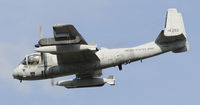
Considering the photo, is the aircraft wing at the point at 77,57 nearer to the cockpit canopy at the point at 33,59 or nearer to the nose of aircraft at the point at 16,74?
the cockpit canopy at the point at 33,59

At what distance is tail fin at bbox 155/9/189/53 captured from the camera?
35156 millimetres

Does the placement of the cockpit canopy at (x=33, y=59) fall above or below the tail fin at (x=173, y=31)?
below

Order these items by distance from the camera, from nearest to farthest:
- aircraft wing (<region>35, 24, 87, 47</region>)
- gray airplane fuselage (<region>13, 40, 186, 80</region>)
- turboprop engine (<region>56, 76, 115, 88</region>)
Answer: aircraft wing (<region>35, 24, 87, 47</region>) → gray airplane fuselage (<region>13, 40, 186, 80</region>) → turboprop engine (<region>56, 76, 115, 88</region>)

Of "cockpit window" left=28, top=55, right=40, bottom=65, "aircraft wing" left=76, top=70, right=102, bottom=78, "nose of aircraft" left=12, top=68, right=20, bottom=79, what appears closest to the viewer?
"cockpit window" left=28, top=55, right=40, bottom=65

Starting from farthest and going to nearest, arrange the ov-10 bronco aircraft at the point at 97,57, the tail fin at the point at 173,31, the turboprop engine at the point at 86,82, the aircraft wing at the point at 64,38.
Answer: the turboprop engine at the point at 86,82 < the ov-10 bronco aircraft at the point at 97,57 < the tail fin at the point at 173,31 < the aircraft wing at the point at 64,38

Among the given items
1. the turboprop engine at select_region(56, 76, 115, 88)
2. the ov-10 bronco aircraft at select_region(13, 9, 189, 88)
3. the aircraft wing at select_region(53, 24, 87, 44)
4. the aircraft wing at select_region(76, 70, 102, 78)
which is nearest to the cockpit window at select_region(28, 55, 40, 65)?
the ov-10 bronco aircraft at select_region(13, 9, 189, 88)

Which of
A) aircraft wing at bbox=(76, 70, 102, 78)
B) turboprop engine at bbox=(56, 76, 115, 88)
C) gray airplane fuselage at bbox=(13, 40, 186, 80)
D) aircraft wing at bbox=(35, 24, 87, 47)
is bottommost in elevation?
turboprop engine at bbox=(56, 76, 115, 88)

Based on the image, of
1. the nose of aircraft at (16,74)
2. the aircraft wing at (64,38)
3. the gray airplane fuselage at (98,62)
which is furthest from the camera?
the nose of aircraft at (16,74)

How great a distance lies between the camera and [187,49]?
1400 inches

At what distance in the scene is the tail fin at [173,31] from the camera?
35156 mm

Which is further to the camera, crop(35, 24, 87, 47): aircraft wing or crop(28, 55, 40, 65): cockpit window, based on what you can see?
crop(28, 55, 40, 65): cockpit window

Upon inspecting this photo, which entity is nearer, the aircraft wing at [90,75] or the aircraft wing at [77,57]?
the aircraft wing at [77,57]

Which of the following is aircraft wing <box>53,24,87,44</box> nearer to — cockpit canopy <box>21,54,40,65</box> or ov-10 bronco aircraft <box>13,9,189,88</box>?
ov-10 bronco aircraft <box>13,9,189,88</box>

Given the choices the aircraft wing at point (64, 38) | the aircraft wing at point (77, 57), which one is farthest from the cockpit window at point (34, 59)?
the aircraft wing at point (64, 38)
